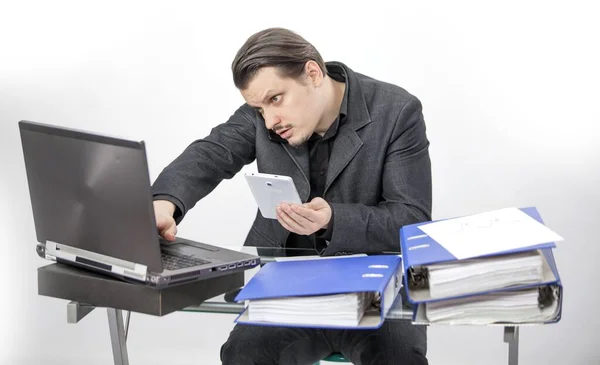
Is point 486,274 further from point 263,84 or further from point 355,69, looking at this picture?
point 355,69

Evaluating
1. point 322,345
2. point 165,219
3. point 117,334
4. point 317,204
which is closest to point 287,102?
point 317,204

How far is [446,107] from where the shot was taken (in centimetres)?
360

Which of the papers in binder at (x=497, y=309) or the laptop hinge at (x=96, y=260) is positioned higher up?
the laptop hinge at (x=96, y=260)

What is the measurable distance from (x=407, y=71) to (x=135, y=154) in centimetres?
201

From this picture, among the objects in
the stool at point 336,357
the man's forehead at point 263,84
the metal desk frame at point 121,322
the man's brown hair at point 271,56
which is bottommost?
the stool at point 336,357

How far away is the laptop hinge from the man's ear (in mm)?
906

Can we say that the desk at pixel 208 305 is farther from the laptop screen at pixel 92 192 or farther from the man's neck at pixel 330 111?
the man's neck at pixel 330 111

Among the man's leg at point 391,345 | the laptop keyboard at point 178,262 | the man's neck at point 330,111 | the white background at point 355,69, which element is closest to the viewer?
the laptop keyboard at point 178,262

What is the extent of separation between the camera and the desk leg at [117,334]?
223cm

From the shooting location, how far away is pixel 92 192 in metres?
1.91

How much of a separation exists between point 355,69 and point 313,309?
6.54 feet

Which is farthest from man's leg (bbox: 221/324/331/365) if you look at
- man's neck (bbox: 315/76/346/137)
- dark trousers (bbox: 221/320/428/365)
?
man's neck (bbox: 315/76/346/137)

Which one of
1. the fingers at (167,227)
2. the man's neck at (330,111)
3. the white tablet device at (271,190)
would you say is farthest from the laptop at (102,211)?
the man's neck at (330,111)

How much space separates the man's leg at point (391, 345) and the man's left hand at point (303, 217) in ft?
0.96
